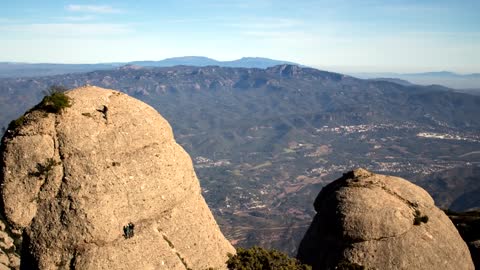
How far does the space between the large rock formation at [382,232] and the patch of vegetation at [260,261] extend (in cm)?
376

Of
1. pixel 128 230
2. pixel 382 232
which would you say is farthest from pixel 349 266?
pixel 128 230

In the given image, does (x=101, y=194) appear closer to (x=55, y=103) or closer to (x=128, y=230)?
(x=128, y=230)

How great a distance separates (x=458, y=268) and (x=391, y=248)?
629cm

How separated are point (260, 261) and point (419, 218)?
1472cm

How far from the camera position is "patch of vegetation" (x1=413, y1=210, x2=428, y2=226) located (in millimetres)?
35875

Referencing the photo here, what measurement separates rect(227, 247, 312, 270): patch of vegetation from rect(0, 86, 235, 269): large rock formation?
112cm

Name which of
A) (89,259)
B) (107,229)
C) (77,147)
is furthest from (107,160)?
(89,259)

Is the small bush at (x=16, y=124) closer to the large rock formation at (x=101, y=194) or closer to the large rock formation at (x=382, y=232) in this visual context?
the large rock formation at (x=101, y=194)

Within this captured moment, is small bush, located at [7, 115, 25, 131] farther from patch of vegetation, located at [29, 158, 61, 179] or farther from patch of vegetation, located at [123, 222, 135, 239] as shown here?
patch of vegetation, located at [123, 222, 135, 239]

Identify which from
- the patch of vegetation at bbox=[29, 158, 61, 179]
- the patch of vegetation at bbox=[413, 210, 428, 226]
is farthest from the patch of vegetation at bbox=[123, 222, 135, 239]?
the patch of vegetation at bbox=[413, 210, 428, 226]

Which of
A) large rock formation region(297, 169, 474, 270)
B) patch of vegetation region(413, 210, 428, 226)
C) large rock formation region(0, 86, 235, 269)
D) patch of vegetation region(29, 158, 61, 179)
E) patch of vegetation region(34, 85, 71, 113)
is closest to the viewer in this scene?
large rock formation region(0, 86, 235, 269)

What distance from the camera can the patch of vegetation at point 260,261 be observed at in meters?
31.1

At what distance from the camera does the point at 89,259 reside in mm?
25031

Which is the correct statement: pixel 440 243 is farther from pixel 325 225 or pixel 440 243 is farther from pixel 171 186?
pixel 171 186
